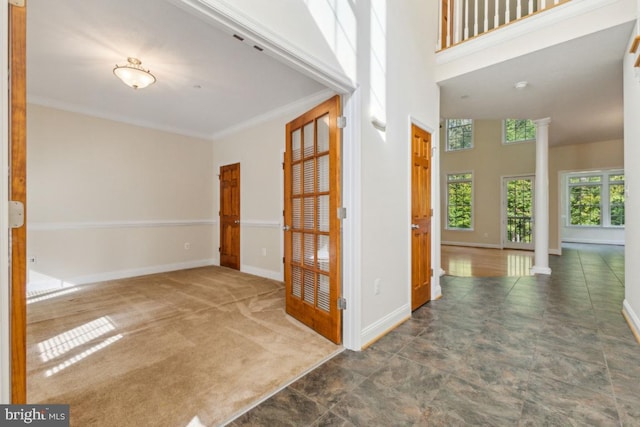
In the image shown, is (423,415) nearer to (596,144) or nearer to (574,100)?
(574,100)

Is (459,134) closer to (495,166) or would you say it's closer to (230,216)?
(495,166)

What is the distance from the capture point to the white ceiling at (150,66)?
2242mm

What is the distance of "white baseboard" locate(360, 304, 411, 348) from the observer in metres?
2.28

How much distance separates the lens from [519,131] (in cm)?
766

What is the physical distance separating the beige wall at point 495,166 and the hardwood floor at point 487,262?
0.72 m

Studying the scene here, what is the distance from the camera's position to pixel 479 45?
328 centimetres

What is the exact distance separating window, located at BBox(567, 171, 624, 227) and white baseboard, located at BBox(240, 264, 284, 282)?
10854mm

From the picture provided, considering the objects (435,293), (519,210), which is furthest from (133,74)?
(519,210)

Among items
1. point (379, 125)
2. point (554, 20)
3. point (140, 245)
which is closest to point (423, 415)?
point (379, 125)

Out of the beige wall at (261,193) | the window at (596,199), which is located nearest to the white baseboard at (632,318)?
the beige wall at (261,193)

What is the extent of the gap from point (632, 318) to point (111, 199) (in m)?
6.48

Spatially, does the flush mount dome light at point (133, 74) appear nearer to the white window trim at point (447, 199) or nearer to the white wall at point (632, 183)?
the white wall at point (632, 183)

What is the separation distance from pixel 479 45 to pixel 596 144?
576 cm

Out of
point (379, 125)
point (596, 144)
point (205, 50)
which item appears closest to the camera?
point (379, 125)
